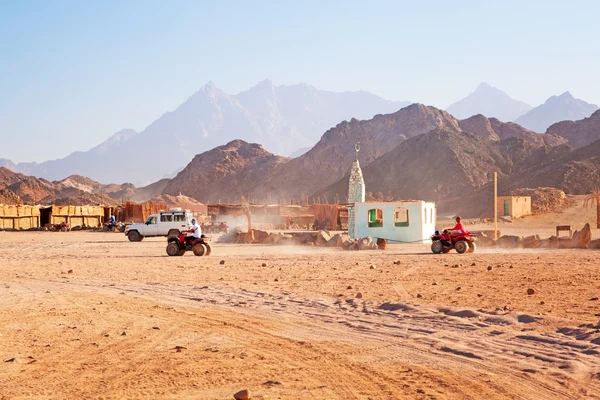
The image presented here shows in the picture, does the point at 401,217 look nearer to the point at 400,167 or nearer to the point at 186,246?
the point at 186,246

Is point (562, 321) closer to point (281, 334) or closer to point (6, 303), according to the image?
point (281, 334)

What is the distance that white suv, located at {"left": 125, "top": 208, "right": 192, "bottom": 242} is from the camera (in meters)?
37.4

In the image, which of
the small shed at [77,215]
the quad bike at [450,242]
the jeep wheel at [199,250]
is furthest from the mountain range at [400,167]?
the jeep wheel at [199,250]

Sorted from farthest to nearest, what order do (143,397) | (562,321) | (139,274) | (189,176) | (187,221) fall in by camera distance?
(189,176) < (187,221) < (139,274) < (562,321) < (143,397)

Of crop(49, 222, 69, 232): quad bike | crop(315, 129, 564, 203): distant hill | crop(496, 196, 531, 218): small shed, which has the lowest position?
crop(49, 222, 69, 232): quad bike

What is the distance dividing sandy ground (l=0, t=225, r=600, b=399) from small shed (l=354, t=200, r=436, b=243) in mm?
14326

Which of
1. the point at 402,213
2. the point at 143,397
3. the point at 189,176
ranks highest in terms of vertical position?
the point at 189,176

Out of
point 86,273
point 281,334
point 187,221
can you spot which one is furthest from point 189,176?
point 281,334

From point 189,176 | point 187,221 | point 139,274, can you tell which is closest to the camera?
point 139,274

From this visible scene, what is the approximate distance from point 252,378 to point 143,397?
117 cm

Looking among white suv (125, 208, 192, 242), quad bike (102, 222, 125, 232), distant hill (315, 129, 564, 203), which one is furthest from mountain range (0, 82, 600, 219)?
white suv (125, 208, 192, 242)

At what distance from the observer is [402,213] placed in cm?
3244

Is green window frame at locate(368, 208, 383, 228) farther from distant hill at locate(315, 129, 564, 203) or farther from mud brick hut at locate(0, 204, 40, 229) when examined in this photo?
distant hill at locate(315, 129, 564, 203)

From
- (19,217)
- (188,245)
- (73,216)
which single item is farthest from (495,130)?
(188,245)
